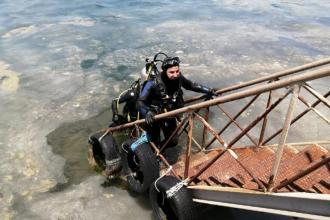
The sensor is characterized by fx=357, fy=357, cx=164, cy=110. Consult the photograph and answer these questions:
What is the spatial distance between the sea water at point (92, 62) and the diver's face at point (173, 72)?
7.48 feet

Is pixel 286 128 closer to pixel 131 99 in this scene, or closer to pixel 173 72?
pixel 173 72

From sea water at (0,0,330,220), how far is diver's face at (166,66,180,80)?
2.28m

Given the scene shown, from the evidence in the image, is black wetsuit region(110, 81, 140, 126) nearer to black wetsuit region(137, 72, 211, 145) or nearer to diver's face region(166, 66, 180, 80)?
black wetsuit region(137, 72, 211, 145)

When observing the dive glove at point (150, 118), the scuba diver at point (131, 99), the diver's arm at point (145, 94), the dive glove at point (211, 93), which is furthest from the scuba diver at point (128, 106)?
the dive glove at point (211, 93)

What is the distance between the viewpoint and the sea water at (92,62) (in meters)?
6.68

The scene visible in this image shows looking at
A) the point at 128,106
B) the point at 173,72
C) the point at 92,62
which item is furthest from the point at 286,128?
the point at 92,62

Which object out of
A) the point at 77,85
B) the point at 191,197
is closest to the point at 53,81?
the point at 77,85

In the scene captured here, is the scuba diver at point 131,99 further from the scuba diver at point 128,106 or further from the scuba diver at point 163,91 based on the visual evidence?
the scuba diver at point 163,91

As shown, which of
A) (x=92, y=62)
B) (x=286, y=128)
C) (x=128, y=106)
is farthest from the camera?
(x=92, y=62)

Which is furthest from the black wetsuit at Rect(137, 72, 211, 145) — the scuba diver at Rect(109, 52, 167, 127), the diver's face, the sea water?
the sea water

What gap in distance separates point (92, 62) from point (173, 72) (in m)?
7.42

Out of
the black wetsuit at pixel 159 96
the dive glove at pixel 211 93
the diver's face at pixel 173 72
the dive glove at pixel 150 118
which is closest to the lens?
the dive glove at pixel 150 118

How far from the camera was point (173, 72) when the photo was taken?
19.5ft

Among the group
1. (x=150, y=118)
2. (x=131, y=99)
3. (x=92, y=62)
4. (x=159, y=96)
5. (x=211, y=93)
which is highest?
(x=159, y=96)
